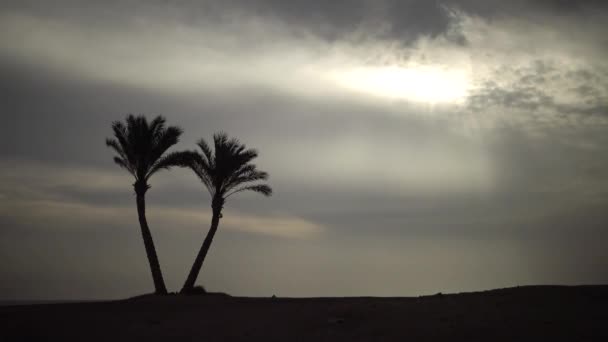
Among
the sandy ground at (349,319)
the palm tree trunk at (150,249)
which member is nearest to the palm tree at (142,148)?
the palm tree trunk at (150,249)

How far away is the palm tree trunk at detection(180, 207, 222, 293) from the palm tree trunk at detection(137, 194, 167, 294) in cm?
127

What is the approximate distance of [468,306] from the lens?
55.0ft

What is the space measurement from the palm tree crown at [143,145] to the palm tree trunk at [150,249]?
37.7 inches

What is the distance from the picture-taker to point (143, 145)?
97.8 feet

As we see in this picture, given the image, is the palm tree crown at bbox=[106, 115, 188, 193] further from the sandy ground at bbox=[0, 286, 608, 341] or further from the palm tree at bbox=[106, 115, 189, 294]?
the sandy ground at bbox=[0, 286, 608, 341]

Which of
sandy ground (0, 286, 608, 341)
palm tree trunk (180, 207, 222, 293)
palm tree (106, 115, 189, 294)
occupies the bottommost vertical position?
sandy ground (0, 286, 608, 341)

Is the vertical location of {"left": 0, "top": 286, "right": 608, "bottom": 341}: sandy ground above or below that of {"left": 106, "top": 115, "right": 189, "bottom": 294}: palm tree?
below

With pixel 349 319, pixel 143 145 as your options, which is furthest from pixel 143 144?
pixel 349 319

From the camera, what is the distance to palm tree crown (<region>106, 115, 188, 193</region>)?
2988 cm

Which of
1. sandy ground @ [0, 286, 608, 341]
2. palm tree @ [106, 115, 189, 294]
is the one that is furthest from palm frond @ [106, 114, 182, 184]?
sandy ground @ [0, 286, 608, 341]

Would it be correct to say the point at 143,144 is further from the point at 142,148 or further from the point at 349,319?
the point at 349,319

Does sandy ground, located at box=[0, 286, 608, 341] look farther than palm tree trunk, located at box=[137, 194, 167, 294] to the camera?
No

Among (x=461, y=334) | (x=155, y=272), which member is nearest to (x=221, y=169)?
Result: (x=155, y=272)

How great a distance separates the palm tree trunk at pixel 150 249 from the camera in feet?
93.6
